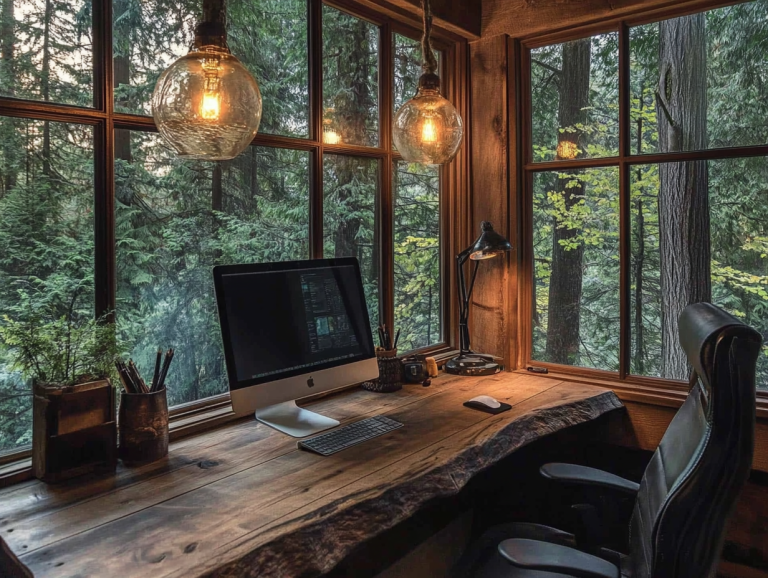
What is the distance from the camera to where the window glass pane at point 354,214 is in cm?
228

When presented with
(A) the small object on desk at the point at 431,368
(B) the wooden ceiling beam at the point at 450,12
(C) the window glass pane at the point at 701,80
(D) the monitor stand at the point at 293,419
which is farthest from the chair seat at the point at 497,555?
(B) the wooden ceiling beam at the point at 450,12

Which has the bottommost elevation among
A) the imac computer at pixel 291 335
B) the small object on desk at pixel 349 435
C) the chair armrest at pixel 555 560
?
the chair armrest at pixel 555 560

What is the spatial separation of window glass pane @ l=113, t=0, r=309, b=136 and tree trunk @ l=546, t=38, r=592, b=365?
1.16 m

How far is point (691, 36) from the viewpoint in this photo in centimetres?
229

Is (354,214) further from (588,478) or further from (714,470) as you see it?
(714,470)

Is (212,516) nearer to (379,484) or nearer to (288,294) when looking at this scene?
(379,484)

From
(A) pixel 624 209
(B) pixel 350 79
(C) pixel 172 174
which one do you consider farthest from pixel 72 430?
(A) pixel 624 209

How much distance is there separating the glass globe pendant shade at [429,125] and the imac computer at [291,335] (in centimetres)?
46

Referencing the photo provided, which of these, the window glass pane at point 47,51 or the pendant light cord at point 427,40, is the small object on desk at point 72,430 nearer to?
the window glass pane at point 47,51

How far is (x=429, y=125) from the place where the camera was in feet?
6.73

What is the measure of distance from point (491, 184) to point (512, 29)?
0.69m

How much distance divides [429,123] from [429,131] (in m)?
0.03

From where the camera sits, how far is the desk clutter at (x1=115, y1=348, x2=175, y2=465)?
4.98 ft

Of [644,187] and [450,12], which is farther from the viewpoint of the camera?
[450,12]
